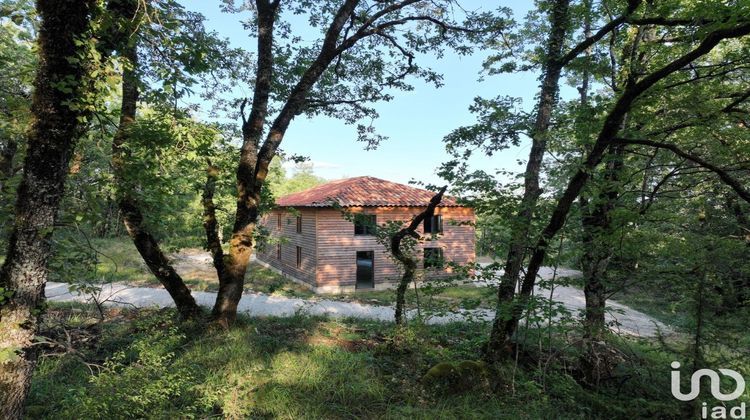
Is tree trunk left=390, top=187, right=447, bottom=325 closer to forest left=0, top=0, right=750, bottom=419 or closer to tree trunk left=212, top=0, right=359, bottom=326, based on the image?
forest left=0, top=0, right=750, bottom=419

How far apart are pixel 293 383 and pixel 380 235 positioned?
3.44 metres

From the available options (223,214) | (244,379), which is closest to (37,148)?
(244,379)

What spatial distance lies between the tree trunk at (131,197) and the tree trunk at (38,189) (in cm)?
73

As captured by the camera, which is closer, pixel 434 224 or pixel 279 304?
pixel 279 304

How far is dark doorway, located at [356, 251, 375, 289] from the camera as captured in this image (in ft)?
58.2

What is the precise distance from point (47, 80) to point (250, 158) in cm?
391

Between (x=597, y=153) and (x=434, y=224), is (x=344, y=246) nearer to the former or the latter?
(x=434, y=224)

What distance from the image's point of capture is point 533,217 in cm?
518

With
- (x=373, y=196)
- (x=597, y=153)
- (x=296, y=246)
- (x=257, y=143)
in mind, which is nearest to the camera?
(x=597, y=153)

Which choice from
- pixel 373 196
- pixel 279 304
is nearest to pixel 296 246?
pixel 373 196

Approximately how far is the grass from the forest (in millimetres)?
37

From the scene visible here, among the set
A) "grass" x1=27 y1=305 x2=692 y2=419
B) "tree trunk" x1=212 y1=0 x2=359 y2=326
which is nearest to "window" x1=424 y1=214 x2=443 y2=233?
"grass" x1=27 y1=305 x2=692 y2=419

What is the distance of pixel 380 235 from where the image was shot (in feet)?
24.4

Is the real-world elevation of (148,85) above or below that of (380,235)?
above
